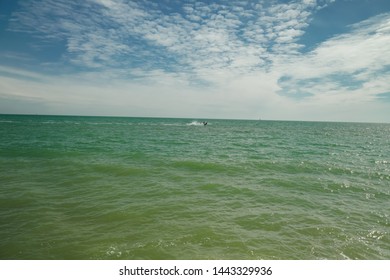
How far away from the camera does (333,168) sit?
18.2 metres

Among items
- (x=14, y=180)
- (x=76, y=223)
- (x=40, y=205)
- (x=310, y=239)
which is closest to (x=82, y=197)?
(x=40, y=205)

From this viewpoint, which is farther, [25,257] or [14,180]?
[14,180]

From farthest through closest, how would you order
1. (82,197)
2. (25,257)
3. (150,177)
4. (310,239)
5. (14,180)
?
(150,177), (14,180), (82,197), (310,239), (25,257)

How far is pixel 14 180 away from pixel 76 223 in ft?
25.3

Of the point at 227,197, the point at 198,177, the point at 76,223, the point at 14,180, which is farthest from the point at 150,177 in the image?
the point at 14,180

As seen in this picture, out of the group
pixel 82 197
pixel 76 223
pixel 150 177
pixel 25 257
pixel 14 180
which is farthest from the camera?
pixel 150 177

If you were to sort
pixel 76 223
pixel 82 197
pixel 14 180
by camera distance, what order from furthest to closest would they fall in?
pixel 14 180, pixel 82 197, pixel 76 223

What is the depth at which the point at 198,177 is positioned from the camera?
14625mm

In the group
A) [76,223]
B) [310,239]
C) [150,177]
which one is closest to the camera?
[310,239]

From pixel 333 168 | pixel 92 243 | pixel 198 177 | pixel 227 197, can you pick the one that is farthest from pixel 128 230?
pixel 333 168

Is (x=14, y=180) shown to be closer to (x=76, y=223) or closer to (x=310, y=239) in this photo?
(x=76, y=223)
